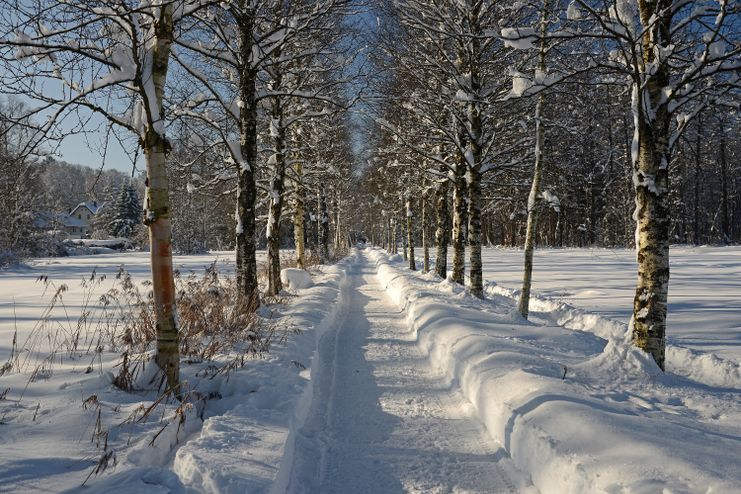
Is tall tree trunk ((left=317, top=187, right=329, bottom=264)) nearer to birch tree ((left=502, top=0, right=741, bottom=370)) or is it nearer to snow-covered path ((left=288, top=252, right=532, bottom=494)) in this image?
snow-covered path ((left=288, top=252, right=532, bottom=494))

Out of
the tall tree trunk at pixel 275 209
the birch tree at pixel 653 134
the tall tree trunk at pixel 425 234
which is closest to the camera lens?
the birch tree at pixel 653 134

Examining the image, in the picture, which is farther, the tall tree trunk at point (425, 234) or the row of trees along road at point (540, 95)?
Answer: the tall tree trunk at point (425, 234)

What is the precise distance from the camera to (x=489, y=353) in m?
5.40

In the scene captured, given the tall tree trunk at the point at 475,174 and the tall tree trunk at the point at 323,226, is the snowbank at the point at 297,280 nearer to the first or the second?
the tall tree trunk at the point at 475,174

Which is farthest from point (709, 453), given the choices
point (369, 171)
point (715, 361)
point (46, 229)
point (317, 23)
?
point (46, 229)

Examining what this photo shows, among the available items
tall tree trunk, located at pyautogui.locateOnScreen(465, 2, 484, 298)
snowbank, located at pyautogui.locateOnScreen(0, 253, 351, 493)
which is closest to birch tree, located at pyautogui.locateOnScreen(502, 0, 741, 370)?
snowbank, located at pyautogui.locateOnScreen(0, 253, 351, 493)

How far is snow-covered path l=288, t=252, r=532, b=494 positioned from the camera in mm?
3307

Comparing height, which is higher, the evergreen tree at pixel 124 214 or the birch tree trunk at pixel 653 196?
the evergreen tree at pixel 124 214

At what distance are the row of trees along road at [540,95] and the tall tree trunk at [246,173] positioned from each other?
296 cm

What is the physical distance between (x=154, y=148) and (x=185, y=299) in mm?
3909

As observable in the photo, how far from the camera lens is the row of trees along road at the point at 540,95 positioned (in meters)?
4.88

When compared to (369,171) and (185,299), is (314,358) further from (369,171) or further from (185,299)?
(369,171)

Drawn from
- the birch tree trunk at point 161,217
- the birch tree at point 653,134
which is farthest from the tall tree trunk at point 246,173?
the birch tree at point 653,134

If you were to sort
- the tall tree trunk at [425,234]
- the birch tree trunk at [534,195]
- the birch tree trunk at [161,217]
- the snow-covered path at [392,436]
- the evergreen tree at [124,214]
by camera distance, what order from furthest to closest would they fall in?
the evergreen tree at [124,214] → the tall tree trunk at [425,234] → the birch tree trunk at [534,195] → the birch tree trunk at [161,217] → the snow-covered path at [392,436]
